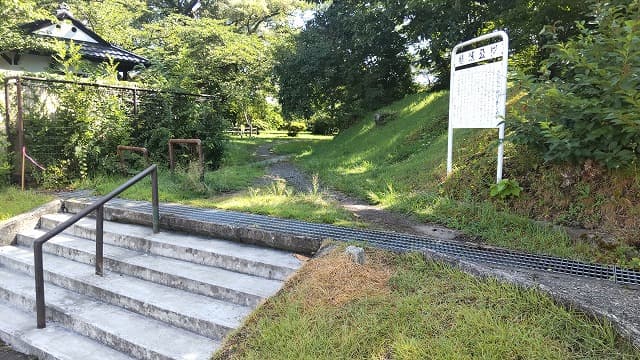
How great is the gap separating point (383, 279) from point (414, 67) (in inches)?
495

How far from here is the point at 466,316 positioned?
235 centimetres

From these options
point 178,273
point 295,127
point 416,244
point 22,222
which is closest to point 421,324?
point 416,244

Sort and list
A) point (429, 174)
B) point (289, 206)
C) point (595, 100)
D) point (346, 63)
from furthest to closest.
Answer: point (346, 63) < point (429, 174) < point (289, 206) < point (595, 100)

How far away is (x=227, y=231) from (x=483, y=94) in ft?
11.5

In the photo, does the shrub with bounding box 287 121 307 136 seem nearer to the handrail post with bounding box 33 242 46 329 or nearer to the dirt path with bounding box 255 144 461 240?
the dirt path with bounding box 255 144 461 240

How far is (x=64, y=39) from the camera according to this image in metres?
14.6

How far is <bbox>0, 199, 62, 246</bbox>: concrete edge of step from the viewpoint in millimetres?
5117

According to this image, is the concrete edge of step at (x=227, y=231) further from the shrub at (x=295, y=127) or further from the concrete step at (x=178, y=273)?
the shrub at (x=295, y=127)

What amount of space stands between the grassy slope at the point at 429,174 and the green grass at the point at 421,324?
53.7 inches

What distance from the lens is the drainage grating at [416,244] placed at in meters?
3.02

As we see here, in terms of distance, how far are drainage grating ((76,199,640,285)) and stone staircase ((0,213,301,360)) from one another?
0.31 meters

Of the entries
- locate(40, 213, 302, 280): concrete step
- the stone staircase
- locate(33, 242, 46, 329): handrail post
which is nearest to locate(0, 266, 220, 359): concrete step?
the stone staircase

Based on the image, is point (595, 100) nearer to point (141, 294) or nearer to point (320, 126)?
point (141, 294)

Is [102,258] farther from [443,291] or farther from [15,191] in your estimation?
[15,191]
